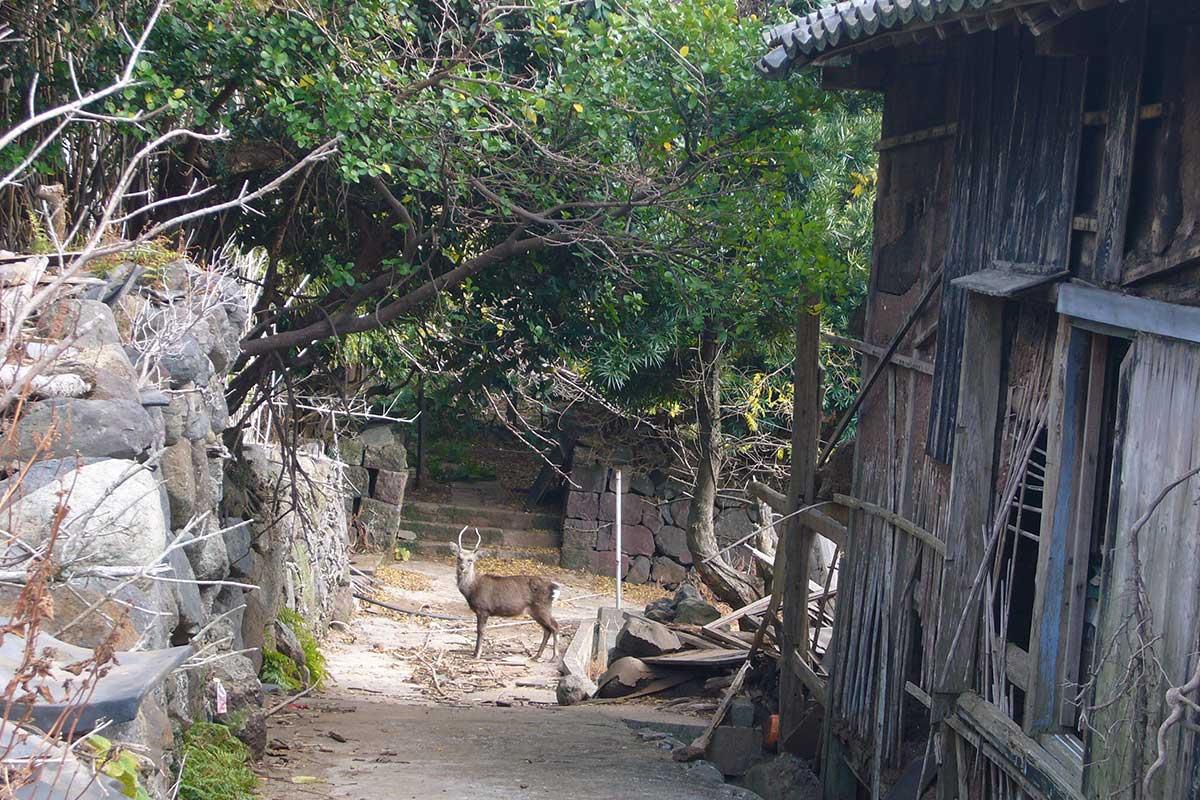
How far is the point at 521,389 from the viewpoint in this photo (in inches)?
642

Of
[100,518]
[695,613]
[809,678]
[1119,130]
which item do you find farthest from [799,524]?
[100,518]

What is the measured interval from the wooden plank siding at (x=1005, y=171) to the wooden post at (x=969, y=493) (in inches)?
8.6

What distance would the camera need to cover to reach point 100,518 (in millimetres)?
3820

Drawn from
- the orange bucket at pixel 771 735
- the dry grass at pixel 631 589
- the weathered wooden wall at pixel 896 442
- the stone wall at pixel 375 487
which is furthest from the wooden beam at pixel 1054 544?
the stone wall at pixel 375 487

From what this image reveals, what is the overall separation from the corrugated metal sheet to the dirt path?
4.57 metres

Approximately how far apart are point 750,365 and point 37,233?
1241cm

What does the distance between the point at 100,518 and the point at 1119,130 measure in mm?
3935

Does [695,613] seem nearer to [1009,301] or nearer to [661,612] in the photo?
[661,612]

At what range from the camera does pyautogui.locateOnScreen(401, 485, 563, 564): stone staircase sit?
20.1 m

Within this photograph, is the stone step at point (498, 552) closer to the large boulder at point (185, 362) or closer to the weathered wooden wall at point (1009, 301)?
the weathered wooden wall at point (1009, 301)

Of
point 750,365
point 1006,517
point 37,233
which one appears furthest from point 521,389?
point 1006,517

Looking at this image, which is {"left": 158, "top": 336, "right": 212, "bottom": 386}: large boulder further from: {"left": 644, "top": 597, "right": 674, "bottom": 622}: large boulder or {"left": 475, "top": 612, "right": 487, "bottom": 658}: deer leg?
{"left": 475, "top": 612, "right": 487, "bottom": 658}: deer leg

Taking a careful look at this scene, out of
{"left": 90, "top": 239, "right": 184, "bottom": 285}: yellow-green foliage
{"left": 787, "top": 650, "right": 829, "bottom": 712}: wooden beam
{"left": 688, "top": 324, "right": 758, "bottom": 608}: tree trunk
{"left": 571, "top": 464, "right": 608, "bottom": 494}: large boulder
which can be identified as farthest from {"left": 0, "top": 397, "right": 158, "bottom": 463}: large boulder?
{"left": 571, "top": 464, "right": 608, "bottom": 494}: large boulder

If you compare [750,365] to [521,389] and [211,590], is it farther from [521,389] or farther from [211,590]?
[211,590]
